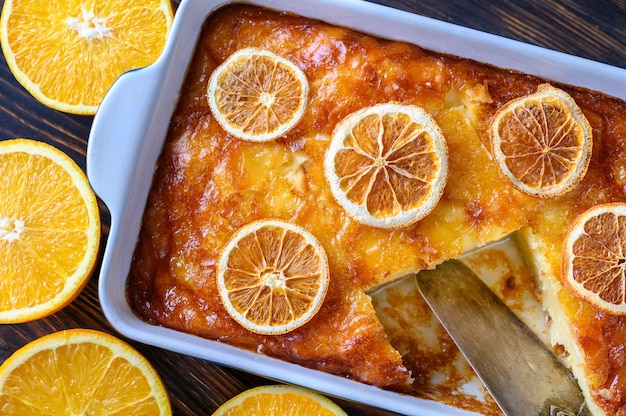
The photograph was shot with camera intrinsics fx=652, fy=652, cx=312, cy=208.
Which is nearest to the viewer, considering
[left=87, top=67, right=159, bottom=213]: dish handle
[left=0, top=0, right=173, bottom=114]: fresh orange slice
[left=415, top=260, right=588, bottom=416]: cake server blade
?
[left=87, top=67, right=159, bottom=213]: dish handle

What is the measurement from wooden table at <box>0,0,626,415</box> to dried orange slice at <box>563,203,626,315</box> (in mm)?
888

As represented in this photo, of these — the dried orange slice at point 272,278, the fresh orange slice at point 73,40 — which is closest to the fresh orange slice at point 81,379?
the dried orange slice at point 272,278

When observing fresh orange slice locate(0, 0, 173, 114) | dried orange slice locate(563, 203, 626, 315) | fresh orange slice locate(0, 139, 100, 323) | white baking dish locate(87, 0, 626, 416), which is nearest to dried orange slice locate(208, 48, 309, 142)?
white baking dish locate(87, 0, 626, 416)

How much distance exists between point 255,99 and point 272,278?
0.70m

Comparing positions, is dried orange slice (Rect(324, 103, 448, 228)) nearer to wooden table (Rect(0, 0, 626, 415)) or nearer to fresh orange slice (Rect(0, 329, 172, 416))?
wooden table (Rect(0, 0, 626, 415))

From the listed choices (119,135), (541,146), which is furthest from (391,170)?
(119,135)

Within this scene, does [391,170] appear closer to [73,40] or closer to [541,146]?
[541,146]

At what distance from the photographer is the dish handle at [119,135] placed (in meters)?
2.47

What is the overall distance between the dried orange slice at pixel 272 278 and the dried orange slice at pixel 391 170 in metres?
0.25

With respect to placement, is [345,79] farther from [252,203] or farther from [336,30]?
[252,203]

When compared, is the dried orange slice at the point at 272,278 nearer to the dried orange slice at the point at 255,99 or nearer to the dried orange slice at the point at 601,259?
the dried orange slice at the point at 255,99

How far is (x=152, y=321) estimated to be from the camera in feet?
8.80

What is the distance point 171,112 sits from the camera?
2717 millimetres

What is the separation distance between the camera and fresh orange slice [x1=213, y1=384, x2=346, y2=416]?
9.04ft
